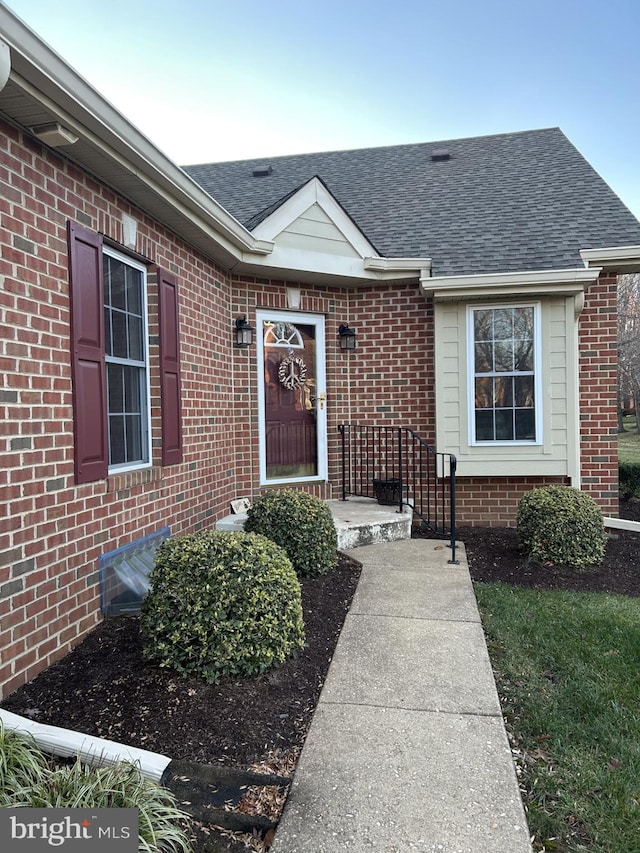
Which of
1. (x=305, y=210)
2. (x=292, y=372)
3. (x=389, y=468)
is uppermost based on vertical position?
(x=305, y=210)

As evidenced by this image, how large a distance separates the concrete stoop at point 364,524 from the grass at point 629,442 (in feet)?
41.0

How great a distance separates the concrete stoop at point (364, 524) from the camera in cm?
571

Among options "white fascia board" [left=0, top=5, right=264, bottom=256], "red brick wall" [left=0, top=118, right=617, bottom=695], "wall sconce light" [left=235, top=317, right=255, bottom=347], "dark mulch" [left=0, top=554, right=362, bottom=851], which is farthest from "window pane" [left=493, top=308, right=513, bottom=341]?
"dark mulch" [left=0, top=554, right=362, bottom=851]

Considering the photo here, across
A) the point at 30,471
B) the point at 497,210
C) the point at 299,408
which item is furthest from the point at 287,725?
the point at 497,210

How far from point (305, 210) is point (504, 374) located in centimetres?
303

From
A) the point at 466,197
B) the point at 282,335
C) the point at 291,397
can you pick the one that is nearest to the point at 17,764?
the point at 291,397

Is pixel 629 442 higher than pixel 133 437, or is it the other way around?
pixel 133 437

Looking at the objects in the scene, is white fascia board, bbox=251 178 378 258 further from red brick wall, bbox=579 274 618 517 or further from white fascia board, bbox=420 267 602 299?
red brick wall, bbox=579 274 618 517

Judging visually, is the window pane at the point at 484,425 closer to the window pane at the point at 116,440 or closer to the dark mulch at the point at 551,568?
the dark mulch at the point at 551,568

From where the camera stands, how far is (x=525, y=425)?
6695 millimetres

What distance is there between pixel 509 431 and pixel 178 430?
3.90m

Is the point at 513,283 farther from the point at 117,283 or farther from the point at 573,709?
the point at 573,709

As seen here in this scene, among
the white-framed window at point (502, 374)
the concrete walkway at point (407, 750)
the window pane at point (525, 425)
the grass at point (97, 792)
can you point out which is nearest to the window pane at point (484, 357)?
the white-framed window at point (502, 374)

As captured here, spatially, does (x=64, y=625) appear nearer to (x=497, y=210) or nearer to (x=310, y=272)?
(x=310, y=272)
